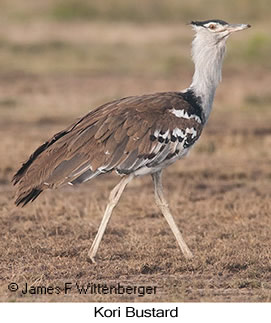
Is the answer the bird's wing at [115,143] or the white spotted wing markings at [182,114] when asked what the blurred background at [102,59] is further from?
the white spotted wing markings at [182,114]

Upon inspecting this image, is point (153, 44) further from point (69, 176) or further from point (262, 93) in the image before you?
point (69, 176)

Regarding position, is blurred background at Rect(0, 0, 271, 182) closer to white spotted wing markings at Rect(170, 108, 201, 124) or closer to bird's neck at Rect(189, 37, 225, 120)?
bird's neck at Rect(189, 37, 225, 120)

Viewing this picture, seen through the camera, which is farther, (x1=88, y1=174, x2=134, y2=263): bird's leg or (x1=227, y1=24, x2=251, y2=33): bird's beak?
(x1=227, y1=24, x2=251, y2=33): bird's beak

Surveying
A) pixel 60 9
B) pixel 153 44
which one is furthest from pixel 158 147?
pixel 60 9

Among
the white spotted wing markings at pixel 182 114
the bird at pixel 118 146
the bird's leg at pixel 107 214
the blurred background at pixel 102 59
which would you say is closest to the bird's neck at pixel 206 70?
the bird at pixel 118 146

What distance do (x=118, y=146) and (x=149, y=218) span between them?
193 centimetres

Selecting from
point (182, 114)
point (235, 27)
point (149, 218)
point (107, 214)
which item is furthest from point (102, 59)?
point (107, 214)

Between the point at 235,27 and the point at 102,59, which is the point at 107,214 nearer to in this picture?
the point at 235,27

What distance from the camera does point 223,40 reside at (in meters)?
6.73

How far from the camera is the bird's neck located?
655cm

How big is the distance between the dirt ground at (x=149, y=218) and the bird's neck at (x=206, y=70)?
114 centimetres

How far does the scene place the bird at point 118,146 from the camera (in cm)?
603

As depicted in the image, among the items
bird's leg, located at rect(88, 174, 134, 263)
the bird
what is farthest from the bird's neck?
bird's leg, located at rect(88, 174, 134, 263)

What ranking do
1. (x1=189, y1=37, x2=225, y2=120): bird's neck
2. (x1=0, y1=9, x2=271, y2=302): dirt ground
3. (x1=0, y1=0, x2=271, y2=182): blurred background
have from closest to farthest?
1. (x1=0, y1=9, x2=271, y2=302): dirt ground
2. (x1=189, y1=37, x2=225, y2=120): bird's neck
3. (x1=0, y1=0, x2=271, y2=182): blurred background
